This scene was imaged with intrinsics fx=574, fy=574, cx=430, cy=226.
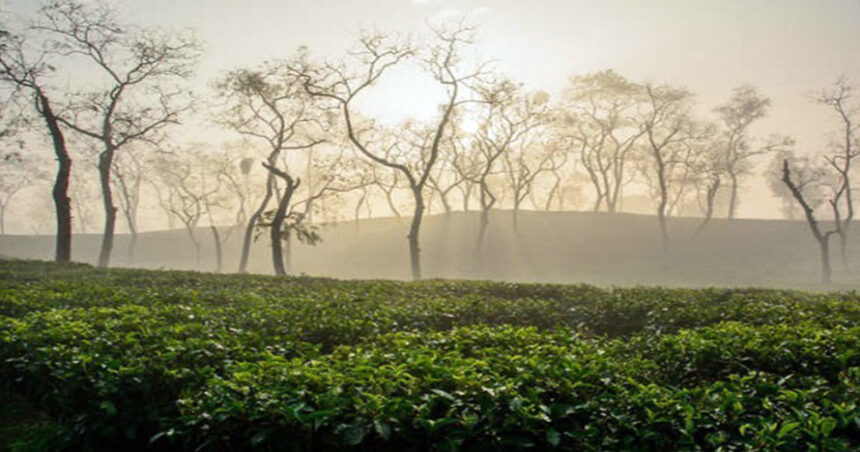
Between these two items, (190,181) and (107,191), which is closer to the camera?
(107,191)

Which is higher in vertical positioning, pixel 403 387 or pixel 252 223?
pixel 252 223

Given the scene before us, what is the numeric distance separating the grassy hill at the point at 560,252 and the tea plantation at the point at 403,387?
4682cm

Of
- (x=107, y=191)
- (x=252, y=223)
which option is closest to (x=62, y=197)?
(x=107, y=191)

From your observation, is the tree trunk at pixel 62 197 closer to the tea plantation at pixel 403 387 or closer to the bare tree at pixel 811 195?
the tea plantation at pixel 403 387

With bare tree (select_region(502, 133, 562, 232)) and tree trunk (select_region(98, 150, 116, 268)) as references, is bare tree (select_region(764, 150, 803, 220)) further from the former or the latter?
tree trunk (select_region(98, 150, 116, 268))

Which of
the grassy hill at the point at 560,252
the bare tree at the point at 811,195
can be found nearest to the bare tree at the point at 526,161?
the grassy hill at the point at 560,252

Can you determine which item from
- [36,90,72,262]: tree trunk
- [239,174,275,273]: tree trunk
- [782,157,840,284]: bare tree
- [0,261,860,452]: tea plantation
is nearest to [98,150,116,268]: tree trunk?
[36,90,72,262]: tree trunk

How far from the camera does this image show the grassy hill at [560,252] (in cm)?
5634

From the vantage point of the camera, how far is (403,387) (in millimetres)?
5172

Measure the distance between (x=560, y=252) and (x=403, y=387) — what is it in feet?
201

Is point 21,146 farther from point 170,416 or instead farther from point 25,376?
point 170,416

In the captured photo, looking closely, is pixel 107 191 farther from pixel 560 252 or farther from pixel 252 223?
pixel 560 252

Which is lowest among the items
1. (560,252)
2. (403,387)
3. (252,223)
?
(403,387)

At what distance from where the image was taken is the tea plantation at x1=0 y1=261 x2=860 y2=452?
4.57 m
